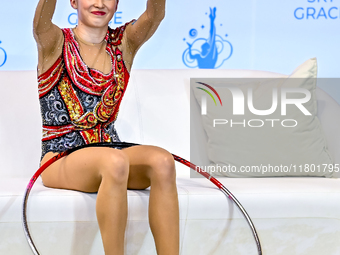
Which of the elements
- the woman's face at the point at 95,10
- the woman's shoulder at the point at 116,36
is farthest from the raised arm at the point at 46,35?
the woman's shoulder at the point at 116,36

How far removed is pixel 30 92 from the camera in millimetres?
2463

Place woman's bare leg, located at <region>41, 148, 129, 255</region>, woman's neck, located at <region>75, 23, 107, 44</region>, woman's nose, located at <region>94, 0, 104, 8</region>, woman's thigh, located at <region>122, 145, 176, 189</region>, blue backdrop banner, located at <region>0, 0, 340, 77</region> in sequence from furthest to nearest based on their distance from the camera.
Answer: blue backdrop banner, located at <region>0, 0, 340, 77</region> < woman's neck, located at <region>75, 23, 107, 44</region> < woman's nose, located at <region>94, 0, 104, 8</region> < woman's thigh, located at <region>122, 145, 176, 189</region> < woman's bare leg, located at <region>41, 148, 129, 255</region>

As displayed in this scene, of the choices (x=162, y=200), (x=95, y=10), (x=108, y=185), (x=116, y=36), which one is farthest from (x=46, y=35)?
Answer: (x=162, y=200)

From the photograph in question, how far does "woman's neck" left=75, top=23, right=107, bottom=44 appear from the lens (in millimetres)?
2016

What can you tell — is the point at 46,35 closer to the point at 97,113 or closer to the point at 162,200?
the point at 97,113

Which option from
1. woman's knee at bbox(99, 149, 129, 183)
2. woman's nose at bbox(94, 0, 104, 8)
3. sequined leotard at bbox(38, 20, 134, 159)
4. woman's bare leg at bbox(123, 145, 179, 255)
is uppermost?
woman's nose at bbox(94, 0, 104, 8)

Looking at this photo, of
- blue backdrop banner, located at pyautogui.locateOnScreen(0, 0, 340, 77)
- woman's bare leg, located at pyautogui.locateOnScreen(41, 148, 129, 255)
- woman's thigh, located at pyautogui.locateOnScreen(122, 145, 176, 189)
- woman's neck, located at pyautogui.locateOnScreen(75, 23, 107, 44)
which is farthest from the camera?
blue backdrop banner, located at pyautogui.locateOnScreen(0, 0, 340, 77)

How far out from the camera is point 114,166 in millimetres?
1620

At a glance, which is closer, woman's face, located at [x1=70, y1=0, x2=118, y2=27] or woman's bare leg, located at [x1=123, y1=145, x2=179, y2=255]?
woman's bare leg, located at [x1=123, y1=145, x2=179, y2=255]

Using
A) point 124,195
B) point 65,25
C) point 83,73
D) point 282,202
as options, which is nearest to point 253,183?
point 282,202

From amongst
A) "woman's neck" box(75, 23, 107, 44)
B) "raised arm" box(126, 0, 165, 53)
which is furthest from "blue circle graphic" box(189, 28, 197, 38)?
"woman's neck" box(75, 23, 107, 44)

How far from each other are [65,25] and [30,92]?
1.95ft

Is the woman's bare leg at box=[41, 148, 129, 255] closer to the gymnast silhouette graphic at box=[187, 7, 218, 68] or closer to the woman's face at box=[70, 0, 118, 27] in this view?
the woman's face at box=[70, 0, 118, 27]

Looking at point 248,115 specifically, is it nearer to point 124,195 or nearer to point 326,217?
point 326,217
